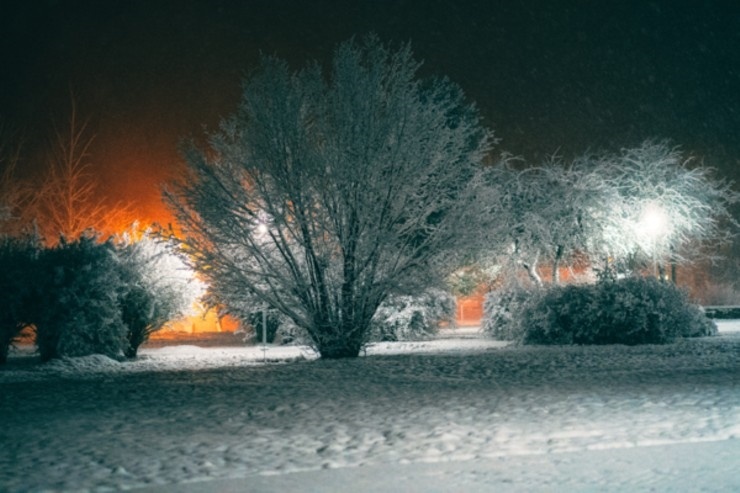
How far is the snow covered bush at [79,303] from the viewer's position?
1909cm

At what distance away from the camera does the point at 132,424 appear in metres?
9.09

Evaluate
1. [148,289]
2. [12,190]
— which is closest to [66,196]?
[12,190]

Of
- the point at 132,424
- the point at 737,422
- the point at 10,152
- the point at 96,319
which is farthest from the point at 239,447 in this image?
the point at 10,152

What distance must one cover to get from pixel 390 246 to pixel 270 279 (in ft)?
8.23

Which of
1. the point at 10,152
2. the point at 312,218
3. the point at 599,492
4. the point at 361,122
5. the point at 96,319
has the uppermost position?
the point at 10,152

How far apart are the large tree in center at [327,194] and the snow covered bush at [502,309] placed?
30.0 ft

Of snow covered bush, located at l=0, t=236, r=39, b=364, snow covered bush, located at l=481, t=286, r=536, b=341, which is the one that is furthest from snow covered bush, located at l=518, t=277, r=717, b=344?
snow covered bush, located at l=0, t=236, r=39, b=364

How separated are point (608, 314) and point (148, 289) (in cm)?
1174

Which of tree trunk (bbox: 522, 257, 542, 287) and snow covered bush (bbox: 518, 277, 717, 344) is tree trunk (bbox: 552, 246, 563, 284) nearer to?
tree trunk (bbox: 522, 257, 542, 287)

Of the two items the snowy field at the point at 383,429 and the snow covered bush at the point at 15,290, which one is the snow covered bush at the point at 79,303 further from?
the snowy field at the point at 383,429

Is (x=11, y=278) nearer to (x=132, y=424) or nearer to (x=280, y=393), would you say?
(x=280, y=393)

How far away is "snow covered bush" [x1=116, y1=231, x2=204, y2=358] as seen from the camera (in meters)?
22.0

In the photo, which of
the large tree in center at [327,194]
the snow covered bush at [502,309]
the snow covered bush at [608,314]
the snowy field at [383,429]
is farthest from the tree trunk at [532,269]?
the snowy field at [383,429]

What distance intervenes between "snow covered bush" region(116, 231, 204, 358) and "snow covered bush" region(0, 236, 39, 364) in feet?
8.00
